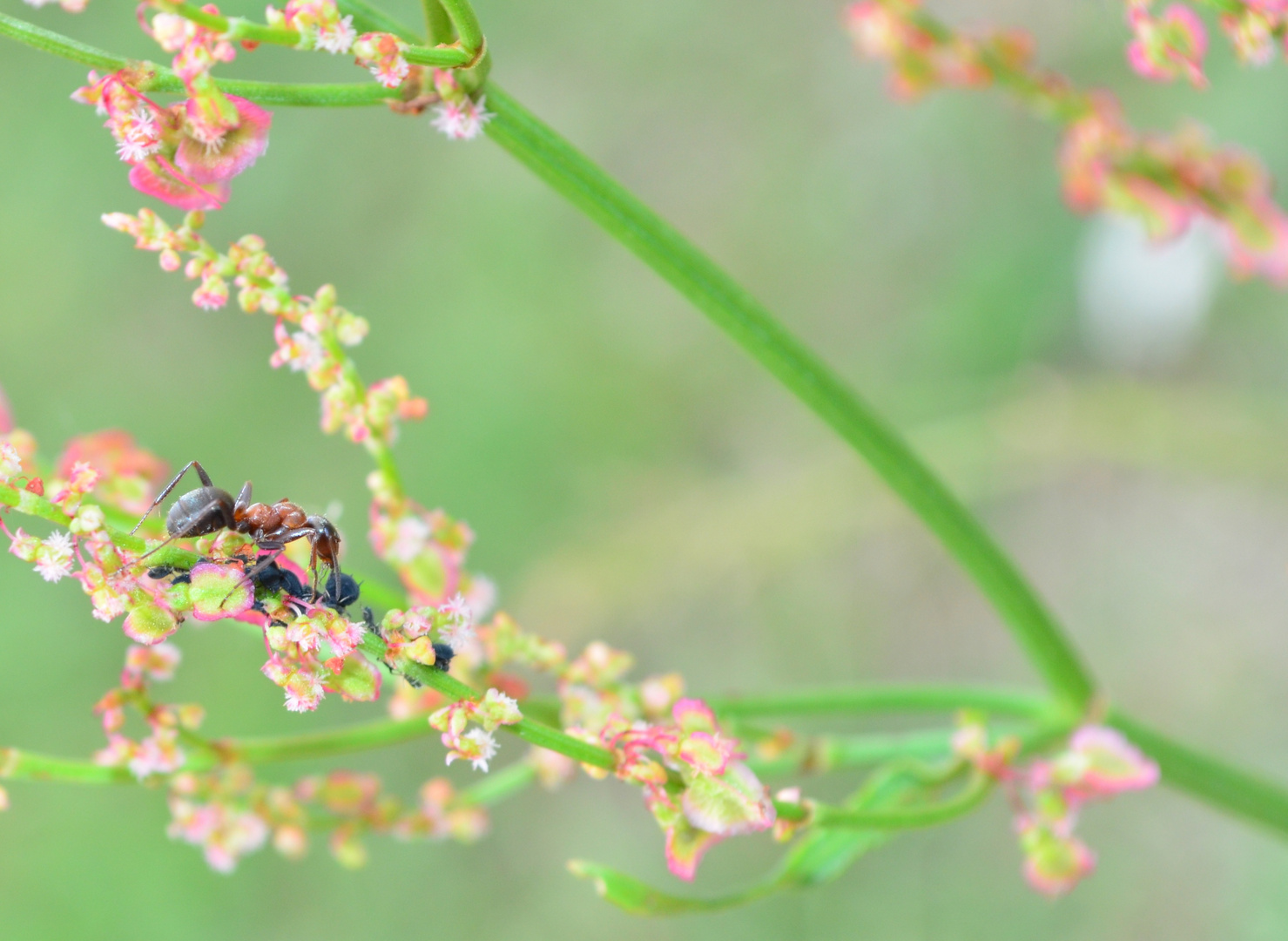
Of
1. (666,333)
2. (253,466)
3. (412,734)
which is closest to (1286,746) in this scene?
(666,333)

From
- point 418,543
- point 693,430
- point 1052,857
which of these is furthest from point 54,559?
point 693,430

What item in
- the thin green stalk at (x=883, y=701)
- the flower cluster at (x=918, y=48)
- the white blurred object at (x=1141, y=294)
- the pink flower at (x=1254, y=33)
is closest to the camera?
the pink flower at (x=1254, y=33)

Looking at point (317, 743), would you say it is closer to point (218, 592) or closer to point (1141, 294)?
point (218, 592)

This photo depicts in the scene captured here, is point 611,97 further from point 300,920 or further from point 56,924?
point 56,924

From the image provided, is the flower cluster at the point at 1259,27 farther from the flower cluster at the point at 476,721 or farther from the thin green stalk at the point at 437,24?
the flower cluster at the point at 476,721

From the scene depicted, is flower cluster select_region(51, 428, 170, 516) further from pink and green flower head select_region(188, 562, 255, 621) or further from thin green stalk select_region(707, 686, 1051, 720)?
thin green stalk select_region(707, 686, 1051, 720)

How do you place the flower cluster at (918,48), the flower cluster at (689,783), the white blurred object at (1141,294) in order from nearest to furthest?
the flower cluster at (689,783)
the flower cluster at (918,48)
the white blurred object at (1141,294)

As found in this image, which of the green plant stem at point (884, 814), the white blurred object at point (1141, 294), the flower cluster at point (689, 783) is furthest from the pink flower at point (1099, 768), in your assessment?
the white blurred object at point (1141, 294)
